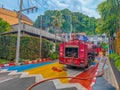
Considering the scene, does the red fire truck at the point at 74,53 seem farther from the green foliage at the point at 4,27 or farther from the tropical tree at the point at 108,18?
the green foliage at the point at 4,27

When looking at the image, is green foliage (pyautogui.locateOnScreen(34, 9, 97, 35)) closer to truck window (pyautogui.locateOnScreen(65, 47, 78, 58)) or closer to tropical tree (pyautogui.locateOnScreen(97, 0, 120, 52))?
tropical tree (pyautogui.locateOnScreen(97, 0, 120, 52))

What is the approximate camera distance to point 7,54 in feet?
103

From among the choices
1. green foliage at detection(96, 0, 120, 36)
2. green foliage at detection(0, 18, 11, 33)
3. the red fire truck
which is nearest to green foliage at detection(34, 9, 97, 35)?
green foliage at detection(96, 0, 120, 36)

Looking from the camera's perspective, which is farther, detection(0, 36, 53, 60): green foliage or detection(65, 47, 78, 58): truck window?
detection(0, 36, 53, 60): green foliage

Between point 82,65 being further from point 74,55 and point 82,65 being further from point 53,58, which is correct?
point 53,58

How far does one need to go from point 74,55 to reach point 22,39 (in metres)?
12.9

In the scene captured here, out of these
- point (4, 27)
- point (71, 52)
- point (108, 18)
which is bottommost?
point (71, 52)

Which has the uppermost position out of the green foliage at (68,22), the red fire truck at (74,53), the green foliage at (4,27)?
the green foliage at (68,22)

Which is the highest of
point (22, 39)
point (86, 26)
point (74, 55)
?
point (86, 26)

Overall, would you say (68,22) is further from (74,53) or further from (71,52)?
(74,53)

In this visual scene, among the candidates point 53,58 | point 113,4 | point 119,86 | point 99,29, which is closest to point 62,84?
point 119,86

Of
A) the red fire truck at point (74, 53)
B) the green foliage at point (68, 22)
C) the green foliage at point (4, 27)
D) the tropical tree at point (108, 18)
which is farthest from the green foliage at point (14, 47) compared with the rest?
the green foliage at point (68, 22)

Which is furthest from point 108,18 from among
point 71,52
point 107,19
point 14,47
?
point 71,52

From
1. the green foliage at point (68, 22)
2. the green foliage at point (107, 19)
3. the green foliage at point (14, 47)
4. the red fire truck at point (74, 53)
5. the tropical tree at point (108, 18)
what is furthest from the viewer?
the green foliage at point (68, 22)
